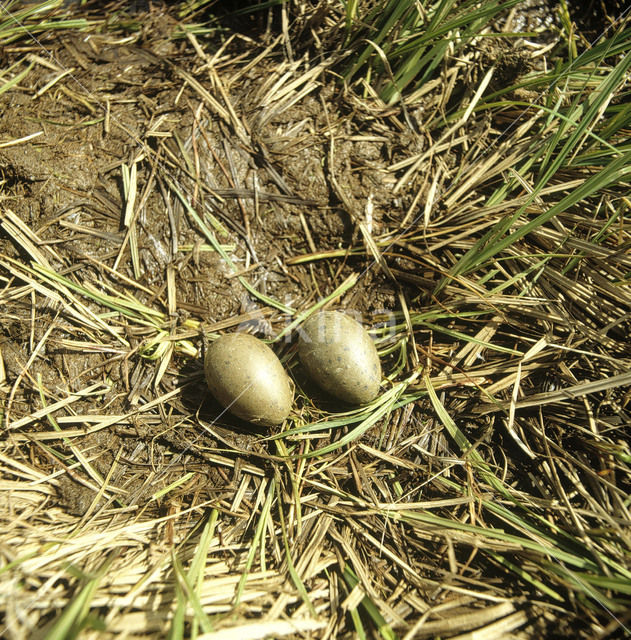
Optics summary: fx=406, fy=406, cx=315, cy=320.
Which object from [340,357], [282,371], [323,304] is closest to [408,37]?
[323,304]

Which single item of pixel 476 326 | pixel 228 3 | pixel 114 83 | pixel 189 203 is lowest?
pixel 476 326

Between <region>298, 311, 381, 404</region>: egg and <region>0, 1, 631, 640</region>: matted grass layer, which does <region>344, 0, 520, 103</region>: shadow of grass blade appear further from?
<region>298, 311, 381, 404</region>: egg

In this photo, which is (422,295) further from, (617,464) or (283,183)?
(617,464)

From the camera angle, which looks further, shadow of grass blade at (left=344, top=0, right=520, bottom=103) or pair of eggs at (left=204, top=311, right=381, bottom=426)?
shadow of grass blade at (left=344, top=0, right=520, bottom=103)

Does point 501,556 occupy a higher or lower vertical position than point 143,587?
lower

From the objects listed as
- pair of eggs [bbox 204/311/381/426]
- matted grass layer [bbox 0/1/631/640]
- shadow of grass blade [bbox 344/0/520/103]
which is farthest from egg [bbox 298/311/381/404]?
shadow of grass blade [bbox 344/0/520/103]

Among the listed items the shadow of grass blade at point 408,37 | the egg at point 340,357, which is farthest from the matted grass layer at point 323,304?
the egg at point 340,357

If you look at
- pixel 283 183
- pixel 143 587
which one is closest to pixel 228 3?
pixel 283 183
